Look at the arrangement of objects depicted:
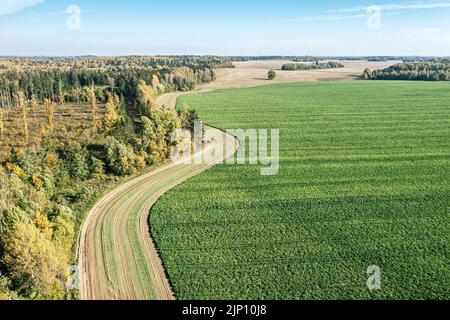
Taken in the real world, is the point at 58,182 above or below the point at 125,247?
above

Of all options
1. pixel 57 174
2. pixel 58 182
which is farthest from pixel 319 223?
pixel 57 174

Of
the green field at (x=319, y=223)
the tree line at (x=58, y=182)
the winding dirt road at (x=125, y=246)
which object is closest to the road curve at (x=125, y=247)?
the winding dirt road at (x=125, y=246)

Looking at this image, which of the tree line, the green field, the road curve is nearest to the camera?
the tree line

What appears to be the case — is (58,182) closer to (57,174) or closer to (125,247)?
(57,174)

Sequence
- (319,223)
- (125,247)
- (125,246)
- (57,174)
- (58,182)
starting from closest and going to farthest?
(125,247)
(125,246)
(319,223)
(58,182)
(57,174)

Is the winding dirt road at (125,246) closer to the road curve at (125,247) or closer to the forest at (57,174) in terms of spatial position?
the road curve at (125,247)

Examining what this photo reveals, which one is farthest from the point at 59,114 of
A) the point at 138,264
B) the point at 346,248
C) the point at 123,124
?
the point at 346,248

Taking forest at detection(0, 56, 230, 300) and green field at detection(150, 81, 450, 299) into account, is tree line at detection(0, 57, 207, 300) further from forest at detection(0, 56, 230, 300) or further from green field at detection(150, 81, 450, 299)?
green field at detection(150, 81, 450, 299)

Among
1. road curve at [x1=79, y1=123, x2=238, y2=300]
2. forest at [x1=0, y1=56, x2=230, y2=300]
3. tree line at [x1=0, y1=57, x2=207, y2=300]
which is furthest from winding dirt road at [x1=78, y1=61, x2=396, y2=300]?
tree line at [x1=0, y1=57, x2=207, y2=300]

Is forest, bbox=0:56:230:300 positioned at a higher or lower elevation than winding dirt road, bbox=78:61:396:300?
higher
